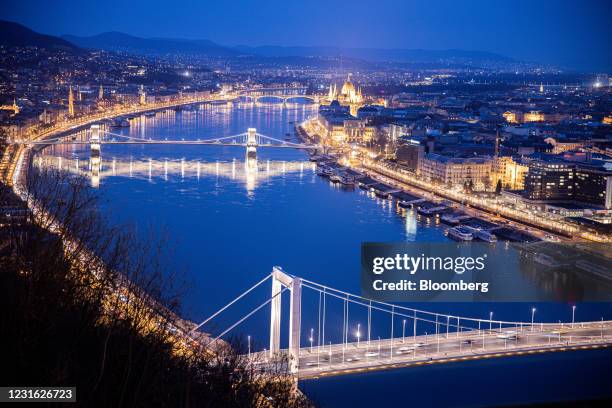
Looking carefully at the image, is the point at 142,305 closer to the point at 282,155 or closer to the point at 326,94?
the point at 282,155

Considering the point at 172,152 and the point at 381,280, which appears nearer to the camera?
the point at 381,280

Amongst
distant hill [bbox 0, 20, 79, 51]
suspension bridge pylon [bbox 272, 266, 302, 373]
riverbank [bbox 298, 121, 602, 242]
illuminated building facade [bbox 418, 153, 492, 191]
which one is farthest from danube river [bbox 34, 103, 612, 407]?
distant hill [bbox 0, 20, 79, 51]

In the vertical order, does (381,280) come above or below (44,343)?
below

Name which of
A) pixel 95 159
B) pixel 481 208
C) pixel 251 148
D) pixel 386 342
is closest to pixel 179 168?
pixel 95 159

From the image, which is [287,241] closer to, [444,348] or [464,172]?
[444,348]

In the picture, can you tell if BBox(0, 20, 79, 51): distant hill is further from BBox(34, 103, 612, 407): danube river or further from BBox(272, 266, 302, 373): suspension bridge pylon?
BBox(272, 266, 302, 373): suspension bridge pylon

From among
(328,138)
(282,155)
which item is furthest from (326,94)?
(282,155)
